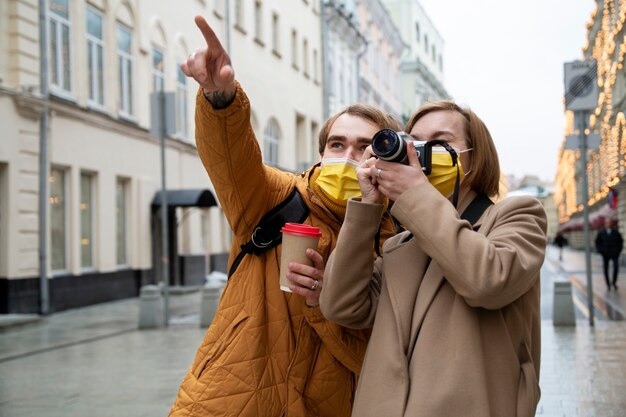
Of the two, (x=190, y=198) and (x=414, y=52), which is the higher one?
(x=414, y=52)

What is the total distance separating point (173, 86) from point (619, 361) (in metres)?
16.0

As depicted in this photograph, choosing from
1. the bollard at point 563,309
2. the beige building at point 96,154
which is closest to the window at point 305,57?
the beige building at point 96,154

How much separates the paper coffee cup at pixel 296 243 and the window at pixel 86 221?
52.7ft

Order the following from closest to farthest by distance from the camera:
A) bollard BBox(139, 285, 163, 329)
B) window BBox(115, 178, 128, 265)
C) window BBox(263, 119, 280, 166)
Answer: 1. bollard BBox(139, 285, 163, 329)
2. window BBox(115, 178, 128, 265)
3. window BBox(263, 119, 280, 166)

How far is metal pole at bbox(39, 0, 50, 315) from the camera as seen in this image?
15.4 m

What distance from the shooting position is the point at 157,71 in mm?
21312

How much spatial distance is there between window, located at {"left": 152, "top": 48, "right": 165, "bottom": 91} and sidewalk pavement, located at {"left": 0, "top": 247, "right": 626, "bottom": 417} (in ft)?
28.6

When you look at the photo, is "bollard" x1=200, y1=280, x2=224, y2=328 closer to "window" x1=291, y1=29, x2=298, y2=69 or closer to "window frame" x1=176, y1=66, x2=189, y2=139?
"window frame" x1=176, y1=66, x2=189, y2=139

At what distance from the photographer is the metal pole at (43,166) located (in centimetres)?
1538

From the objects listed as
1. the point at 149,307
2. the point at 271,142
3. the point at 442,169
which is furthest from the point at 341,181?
the point at 271,142

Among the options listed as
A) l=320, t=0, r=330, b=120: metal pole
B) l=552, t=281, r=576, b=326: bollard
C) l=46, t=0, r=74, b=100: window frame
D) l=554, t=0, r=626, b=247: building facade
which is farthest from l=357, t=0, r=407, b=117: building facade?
l=552, t=281, r=576, b=326: bollard

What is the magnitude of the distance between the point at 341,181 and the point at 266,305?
48 cm

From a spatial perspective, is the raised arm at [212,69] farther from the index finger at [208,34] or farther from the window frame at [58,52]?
the window frame at [58,52]

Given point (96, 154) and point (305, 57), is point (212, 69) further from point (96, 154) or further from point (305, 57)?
point (305, 57)
